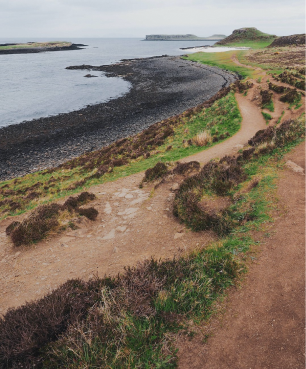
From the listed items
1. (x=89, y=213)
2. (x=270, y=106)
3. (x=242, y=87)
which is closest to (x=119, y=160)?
(x=89, y=213)

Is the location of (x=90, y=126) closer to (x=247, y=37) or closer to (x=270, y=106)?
(x=270, y=106)

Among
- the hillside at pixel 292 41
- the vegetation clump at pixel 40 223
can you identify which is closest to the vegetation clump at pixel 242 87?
the vegetation clump at pixel 40 223

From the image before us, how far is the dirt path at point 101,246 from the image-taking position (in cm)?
718

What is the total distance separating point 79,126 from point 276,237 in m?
30.3

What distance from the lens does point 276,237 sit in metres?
6.64

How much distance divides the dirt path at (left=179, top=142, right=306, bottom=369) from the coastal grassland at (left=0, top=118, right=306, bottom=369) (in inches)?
12.3

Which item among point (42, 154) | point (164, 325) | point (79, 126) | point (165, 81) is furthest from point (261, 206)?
point (165, 81)

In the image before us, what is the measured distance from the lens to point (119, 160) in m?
18.1

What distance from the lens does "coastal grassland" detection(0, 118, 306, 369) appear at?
4.00 metres

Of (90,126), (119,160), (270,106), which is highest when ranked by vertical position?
(270,106)

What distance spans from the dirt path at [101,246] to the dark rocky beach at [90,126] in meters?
13.9

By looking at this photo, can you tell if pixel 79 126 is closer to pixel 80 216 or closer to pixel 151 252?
pixel 80 216

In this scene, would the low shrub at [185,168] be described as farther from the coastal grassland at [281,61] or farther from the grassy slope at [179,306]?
the coastal grassland at [281,61]

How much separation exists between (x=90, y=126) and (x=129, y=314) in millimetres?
30219
